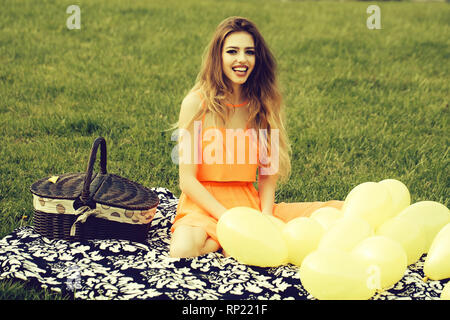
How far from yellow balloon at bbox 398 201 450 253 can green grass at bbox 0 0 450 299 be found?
1.15 meters

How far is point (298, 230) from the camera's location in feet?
7.80

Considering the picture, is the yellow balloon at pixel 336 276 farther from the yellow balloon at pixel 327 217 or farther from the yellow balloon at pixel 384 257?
the yellow balloon at pixel 327 217

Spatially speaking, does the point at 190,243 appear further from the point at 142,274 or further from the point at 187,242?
the point at 142,274

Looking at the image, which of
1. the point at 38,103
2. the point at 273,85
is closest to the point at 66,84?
→ the point at 38,103

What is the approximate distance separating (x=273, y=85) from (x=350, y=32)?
4049 mm

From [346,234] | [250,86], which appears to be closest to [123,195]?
[250,86]

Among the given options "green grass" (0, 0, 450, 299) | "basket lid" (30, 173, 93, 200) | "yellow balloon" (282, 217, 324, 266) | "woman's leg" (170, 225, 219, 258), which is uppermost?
"green grass" (0, 0, 450, 299)

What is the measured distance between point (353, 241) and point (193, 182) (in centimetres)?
91

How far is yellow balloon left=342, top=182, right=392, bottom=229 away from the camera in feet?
8.19

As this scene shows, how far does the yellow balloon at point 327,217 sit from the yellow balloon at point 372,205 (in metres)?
0.05

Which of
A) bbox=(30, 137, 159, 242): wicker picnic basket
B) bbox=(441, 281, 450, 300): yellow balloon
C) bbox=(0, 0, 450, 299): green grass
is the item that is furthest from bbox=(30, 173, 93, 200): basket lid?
bbox=(441, 281, 450, 300): yellow balloon

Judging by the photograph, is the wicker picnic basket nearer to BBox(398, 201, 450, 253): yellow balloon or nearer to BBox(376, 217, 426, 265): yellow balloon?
BBox(376, 217, 426, 265): yellow balloon

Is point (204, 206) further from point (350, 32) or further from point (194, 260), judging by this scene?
point (350, 32)

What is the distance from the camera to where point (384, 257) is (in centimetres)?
212
